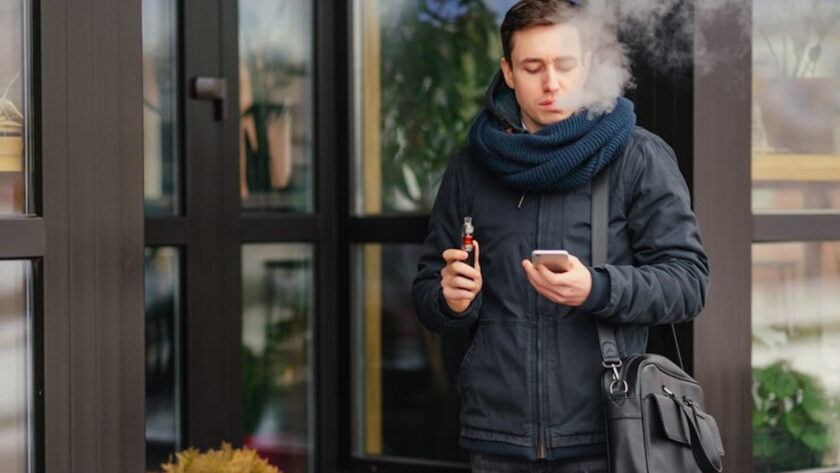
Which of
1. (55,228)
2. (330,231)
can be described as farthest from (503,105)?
(330,231)

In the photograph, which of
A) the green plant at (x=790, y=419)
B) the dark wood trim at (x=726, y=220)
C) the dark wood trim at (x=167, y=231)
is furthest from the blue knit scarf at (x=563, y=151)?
the dark wood trim at (x=167, y=231)

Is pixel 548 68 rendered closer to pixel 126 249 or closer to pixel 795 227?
pixel 126 249

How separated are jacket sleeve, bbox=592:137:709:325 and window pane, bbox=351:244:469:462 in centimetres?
151

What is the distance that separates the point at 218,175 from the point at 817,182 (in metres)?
1.65

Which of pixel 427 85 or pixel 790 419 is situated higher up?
pixel 427 85

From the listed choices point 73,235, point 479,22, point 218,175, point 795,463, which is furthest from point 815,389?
point 73,235

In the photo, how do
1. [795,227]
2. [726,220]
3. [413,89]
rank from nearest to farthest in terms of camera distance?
[726,220] → [795,227] → [413,89]

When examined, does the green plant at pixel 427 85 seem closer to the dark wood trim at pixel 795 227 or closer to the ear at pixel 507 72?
the dark wood trim at pixel 795 227

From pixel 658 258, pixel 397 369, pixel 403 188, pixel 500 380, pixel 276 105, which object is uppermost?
pixel 276 105

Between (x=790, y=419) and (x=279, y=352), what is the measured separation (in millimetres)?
1502

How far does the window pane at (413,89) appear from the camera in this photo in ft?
13.7

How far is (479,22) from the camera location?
413 cm

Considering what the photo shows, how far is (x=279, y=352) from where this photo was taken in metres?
4.20

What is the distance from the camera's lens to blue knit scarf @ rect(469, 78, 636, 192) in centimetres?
267
